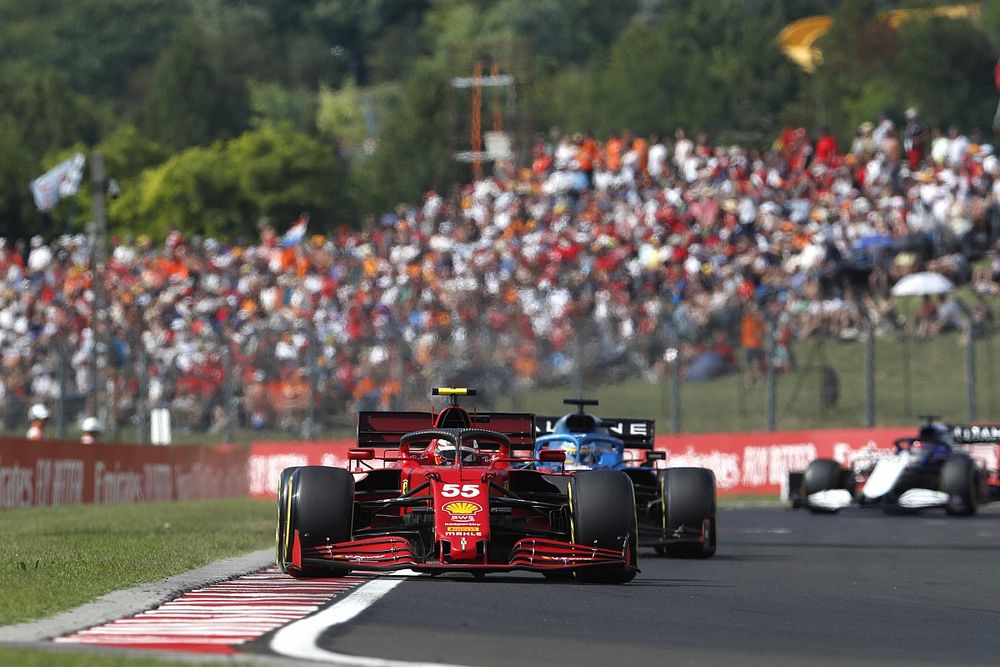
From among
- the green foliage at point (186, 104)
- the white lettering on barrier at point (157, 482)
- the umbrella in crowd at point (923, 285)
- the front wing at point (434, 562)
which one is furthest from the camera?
the green foliage at point (186, 104)

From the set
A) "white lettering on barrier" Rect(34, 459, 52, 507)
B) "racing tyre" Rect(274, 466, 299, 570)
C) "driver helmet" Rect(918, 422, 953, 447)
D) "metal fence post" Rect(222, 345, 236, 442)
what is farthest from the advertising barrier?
"racing tyre" Rect(274, 466, 299, 570)

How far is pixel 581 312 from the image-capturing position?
37.3 metres

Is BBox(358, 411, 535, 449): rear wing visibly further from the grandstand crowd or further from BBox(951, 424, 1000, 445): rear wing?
the grandstand crowd

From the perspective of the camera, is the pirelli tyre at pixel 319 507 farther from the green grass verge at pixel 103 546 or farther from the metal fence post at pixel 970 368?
the metal fence post at pixel 970 368

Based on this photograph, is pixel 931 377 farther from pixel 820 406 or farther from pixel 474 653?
pixel 474 653

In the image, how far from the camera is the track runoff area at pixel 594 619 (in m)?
8.96

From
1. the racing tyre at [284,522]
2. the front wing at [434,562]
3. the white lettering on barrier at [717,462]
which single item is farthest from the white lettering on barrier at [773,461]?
the racing tyre at [284,522]

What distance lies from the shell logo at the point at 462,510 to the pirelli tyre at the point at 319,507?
682 millimetres

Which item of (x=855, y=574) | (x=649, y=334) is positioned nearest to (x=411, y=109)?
(x=649, y=334)

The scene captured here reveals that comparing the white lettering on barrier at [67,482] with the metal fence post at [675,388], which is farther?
the metal fence post at [675,388]

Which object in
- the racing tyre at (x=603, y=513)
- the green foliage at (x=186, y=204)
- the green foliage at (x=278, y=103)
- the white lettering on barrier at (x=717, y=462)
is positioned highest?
the green foliage at (x=278, y=103)

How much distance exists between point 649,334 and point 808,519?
6.17 meters

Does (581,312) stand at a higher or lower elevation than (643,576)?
higher

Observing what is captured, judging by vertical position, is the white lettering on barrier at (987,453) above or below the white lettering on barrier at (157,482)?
above
